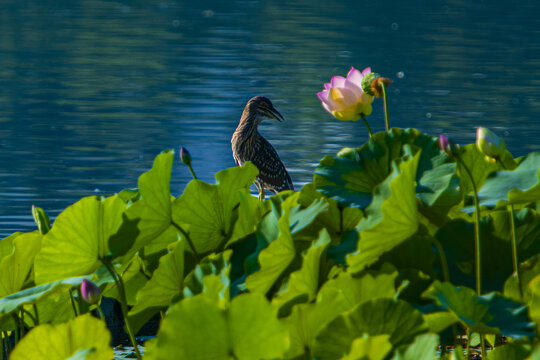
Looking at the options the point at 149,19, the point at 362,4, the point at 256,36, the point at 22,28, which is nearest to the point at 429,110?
the point at 256,36

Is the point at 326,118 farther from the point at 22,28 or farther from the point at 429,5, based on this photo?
the point at 429,5

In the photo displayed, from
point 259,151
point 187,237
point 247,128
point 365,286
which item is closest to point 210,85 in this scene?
point 247,128

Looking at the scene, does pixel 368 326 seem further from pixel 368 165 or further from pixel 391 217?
pixel 368 165

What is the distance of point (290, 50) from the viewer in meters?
13.8

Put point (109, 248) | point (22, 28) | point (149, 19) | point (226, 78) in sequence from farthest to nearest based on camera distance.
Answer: point (149, 19)
point (22, 28)
point (226, 78)
point (109, 248)

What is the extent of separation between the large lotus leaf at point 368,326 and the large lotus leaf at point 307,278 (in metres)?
0.12

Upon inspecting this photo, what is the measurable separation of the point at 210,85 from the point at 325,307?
9218mm

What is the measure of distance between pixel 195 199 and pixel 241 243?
0.09 meters

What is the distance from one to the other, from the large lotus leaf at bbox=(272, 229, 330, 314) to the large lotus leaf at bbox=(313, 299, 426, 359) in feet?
0.39

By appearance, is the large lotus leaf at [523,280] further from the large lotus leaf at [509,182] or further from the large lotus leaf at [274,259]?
the large lotus leaf at [274,259]

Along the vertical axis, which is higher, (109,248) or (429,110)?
(109,248)

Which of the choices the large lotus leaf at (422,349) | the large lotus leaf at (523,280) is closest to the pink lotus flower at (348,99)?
the large lotus leaf at (523,280)

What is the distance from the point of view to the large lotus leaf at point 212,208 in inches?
45.0

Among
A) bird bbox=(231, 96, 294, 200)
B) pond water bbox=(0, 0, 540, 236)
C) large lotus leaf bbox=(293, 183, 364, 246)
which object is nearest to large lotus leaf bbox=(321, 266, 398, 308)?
large lotus leaf bbox=(293, 183, 364, 246)
